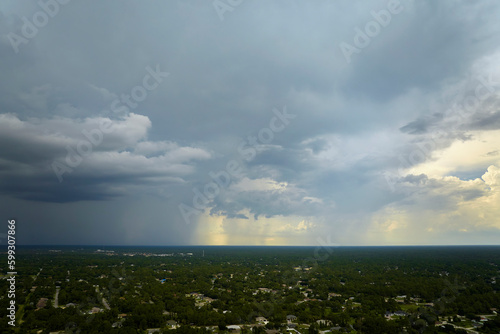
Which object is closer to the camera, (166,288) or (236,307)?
(236,307)

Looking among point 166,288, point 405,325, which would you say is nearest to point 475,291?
point 405,325

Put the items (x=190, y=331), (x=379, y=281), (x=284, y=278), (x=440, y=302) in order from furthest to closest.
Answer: (x=284, y=278) → (x=379, y=281) → (x=440, y=302) → (x=190, y=331)

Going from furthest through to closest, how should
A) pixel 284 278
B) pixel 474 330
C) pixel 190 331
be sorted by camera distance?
pixel 284 278, pixel 474 330, pixel 190 331

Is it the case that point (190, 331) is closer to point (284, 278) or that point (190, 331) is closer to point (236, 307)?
point (236, 307)

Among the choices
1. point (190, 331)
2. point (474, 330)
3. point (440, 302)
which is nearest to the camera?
point (190, 331)

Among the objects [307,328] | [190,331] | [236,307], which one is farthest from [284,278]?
[190,331]

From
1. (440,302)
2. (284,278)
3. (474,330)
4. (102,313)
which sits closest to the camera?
(474,330)

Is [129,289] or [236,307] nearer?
[236,307]

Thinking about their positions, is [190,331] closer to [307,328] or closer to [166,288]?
[307,328]
